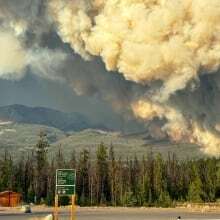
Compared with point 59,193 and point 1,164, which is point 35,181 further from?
point 59,193

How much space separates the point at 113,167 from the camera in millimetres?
150750

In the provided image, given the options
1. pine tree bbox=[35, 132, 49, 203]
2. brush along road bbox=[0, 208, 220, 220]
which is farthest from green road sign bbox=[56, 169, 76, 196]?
pine tree bbox=[35, 132, 49, 203]

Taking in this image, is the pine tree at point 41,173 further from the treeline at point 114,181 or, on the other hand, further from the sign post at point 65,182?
the sign post at point 65,182

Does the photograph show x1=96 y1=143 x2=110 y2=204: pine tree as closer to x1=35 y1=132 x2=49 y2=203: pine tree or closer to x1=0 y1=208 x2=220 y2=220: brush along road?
x1=35 y1=132 x2=49 y2=203: pine tree

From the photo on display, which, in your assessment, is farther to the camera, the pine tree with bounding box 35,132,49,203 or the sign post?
the pine tree with bounding box 35,132,49,203

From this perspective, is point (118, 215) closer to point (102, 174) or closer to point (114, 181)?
point (114, 181)

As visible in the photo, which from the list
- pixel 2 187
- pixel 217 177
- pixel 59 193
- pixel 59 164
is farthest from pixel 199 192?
pixel 59 193

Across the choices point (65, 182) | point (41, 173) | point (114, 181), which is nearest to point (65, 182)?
point (65, 182)

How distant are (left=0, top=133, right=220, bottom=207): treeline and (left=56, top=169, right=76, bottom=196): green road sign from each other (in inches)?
3915

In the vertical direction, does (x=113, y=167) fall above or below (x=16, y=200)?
above

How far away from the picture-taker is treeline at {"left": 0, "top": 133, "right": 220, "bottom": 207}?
466 ft

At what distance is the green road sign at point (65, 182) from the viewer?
37.0 m

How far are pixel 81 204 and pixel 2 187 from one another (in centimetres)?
2557

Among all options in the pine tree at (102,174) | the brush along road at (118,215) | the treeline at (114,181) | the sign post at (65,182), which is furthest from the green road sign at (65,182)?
the pine tree at (102,174)
